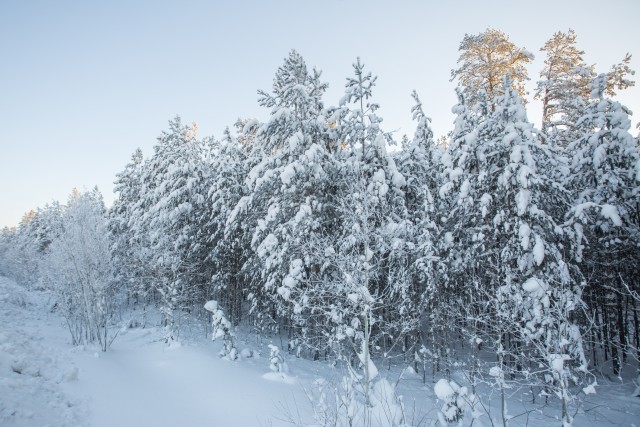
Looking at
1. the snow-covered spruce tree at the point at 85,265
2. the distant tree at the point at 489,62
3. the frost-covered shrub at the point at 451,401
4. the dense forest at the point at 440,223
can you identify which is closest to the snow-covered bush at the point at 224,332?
the dense forest at the point at 440,223

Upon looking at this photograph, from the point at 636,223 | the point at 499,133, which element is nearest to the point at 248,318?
the point at 499,133

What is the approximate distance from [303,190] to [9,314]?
24536 millimetres

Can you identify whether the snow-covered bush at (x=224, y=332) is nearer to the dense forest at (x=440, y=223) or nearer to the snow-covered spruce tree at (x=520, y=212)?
the dense forest at (x=440, y=223)

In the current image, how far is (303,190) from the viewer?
13586 mm

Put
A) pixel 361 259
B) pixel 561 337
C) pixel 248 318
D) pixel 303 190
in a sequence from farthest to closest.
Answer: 1. pixel 248 318
2. pixel 303 190
3. pixel 361 259
4. pixel 561 337

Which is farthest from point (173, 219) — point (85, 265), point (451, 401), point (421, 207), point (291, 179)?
point (451, 401)

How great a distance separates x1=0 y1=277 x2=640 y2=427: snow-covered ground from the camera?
27.7 feet

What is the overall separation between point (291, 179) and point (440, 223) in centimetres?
673

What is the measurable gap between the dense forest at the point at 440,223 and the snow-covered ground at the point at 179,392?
1.17m

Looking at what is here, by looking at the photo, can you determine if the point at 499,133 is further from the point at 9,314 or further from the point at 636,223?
the point at 9,314

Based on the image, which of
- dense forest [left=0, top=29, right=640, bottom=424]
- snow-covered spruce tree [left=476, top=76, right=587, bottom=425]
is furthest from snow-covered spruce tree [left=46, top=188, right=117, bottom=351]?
snow-covered spruce tree [left=476, top=76, right=587, bottom=425]

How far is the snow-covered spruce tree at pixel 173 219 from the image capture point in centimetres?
1705

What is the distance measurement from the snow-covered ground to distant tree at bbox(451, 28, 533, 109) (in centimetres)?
1420

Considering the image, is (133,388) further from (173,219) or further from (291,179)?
(173,219)
